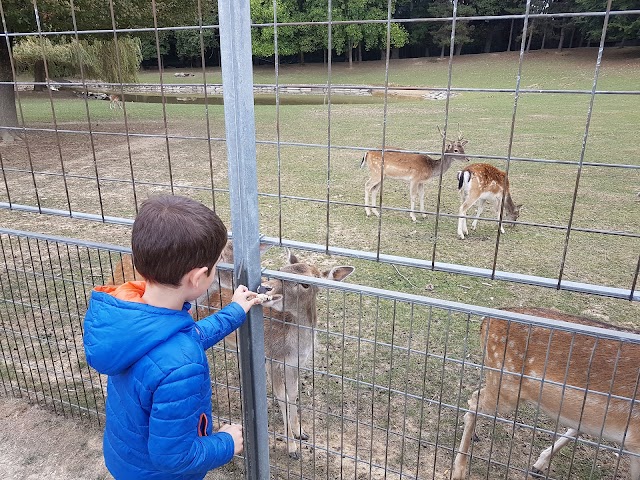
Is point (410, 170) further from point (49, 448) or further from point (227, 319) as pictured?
point (227, 319)

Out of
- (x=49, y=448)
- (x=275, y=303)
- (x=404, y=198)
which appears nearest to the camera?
(x=275, y=303)

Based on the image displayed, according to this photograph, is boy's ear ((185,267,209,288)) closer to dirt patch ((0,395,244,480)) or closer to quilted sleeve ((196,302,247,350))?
quilted sleeve ((196,302,247,350))

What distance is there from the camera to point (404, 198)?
9.69 metres

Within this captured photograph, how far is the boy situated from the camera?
155 cm

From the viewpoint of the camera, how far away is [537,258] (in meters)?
6.57

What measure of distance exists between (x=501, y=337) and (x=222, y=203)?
6.90 metres

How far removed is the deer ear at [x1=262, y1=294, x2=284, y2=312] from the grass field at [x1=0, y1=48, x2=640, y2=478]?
27 cm

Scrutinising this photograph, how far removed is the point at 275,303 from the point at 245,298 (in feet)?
1.51

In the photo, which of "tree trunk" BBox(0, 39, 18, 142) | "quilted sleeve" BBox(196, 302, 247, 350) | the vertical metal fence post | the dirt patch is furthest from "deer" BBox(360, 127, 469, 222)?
"tree trunk" BBox(0, 39, 18, 142)

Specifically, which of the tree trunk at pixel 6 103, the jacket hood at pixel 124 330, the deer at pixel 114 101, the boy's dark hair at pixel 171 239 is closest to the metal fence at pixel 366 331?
the boy's dark hair at pixel 171 239

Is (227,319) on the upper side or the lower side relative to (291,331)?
upper

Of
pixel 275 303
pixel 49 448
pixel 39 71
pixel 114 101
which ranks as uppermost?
pixel 275 303

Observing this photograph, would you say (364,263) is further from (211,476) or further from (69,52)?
(69,52)

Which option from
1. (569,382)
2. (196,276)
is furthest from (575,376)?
(196,276)
